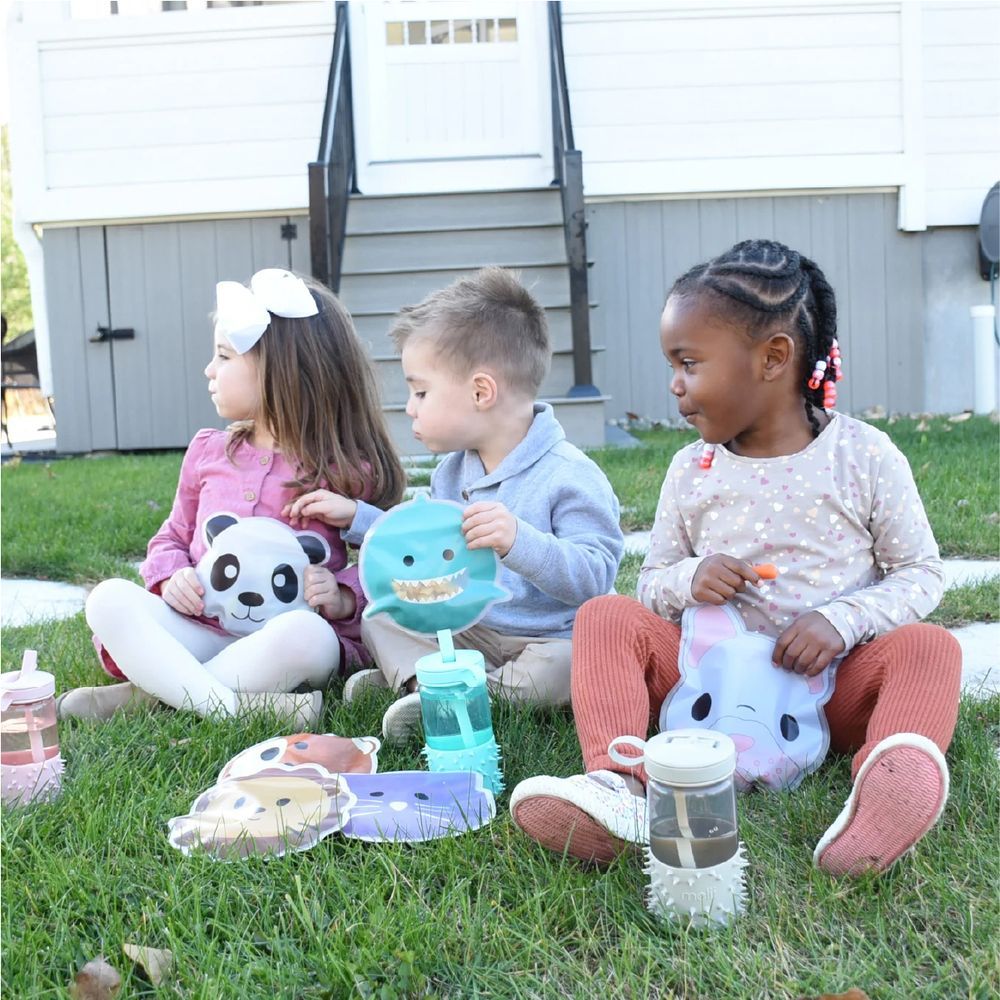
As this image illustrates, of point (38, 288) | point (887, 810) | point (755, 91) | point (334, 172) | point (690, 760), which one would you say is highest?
point (755, 91)

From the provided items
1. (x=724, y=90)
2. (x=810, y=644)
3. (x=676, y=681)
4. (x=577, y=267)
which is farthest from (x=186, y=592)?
(x=724, y=90)

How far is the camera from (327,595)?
2795mm

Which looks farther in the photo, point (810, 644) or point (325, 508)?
point (325, 508)

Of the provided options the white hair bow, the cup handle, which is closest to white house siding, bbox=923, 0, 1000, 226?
the white hair bow

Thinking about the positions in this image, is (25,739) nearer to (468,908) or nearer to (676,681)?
(468,908)

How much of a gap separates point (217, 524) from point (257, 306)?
0.55 metres

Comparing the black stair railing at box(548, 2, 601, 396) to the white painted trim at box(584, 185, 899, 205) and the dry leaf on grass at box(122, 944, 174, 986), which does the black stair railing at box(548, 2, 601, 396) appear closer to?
the white painted trim at box(584, 185, 899, 205)

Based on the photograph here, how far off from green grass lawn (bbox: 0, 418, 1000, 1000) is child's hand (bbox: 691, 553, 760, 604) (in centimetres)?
37

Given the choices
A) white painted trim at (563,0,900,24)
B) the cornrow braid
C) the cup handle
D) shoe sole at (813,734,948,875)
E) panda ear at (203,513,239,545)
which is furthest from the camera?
white painted trim at (563,0,900,24)

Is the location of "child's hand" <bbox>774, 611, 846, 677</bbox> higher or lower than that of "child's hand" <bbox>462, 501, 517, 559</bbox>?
lower

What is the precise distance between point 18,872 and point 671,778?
1.03 meters

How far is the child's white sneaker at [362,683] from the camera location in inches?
104

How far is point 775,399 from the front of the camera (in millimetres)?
2271

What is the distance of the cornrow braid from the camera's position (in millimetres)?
2178
